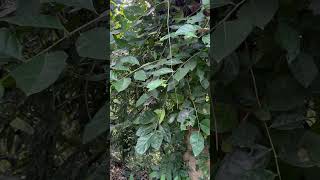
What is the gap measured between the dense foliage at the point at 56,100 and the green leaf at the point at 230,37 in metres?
0.08

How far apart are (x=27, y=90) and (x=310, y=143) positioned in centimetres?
22

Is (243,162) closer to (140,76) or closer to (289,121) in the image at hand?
(289,121)

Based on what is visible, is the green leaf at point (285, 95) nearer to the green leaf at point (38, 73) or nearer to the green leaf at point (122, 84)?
the green leaf at point (38, 73)

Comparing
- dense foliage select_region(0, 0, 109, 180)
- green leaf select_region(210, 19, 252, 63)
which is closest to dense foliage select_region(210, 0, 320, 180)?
green leaf select_region(210, 19, 252, 63)

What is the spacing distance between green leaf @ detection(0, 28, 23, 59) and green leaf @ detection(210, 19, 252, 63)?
0.46ft

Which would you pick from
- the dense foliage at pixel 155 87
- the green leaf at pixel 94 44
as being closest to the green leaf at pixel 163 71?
the dense foliage at pixel 155 87

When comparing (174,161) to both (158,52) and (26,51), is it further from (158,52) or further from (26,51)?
(26,51)

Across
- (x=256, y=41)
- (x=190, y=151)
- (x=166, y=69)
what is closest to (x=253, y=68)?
(x=256, y=41)

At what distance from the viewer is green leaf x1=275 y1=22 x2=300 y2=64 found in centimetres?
28

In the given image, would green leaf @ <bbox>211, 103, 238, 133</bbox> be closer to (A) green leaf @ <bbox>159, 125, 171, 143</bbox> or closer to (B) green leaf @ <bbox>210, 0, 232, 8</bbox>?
(B) green leaf @ <bbox>210, 0, 232, 8</bbox>

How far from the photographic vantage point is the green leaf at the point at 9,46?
252mm

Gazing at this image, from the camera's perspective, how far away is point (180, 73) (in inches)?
32.2

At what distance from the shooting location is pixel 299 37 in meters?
0.30

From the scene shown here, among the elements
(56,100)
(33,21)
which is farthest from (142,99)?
(33,21)
